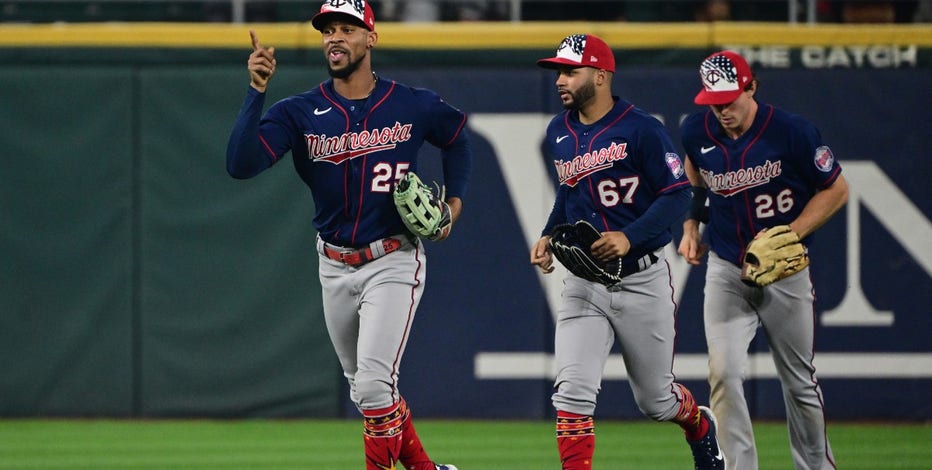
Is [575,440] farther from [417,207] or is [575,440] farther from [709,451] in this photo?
[417,207]

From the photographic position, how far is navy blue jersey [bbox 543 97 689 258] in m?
5.64

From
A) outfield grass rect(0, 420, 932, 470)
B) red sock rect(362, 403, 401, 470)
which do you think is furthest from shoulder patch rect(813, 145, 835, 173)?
red sock rect(362, 403, 401, 470)

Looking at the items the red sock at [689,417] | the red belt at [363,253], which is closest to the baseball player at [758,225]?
the red sock at [689,417]

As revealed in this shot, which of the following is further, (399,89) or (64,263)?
(64,263)

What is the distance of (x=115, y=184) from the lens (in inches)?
363

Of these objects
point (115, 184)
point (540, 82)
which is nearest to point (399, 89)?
point (540, 82)

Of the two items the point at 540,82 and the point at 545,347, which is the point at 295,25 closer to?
the point at 540,82

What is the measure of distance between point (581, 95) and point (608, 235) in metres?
0.65

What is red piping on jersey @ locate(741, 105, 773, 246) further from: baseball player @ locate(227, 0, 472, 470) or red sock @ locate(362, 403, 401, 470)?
red sock @ locate(362, 403, 401, 470)

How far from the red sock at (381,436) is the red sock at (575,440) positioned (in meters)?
0.71

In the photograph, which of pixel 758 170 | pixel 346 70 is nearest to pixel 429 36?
pixel 346 70

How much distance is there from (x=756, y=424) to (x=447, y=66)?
11.0 ft

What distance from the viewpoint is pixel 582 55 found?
5633mm

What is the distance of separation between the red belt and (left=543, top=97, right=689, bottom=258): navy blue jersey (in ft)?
2.74
